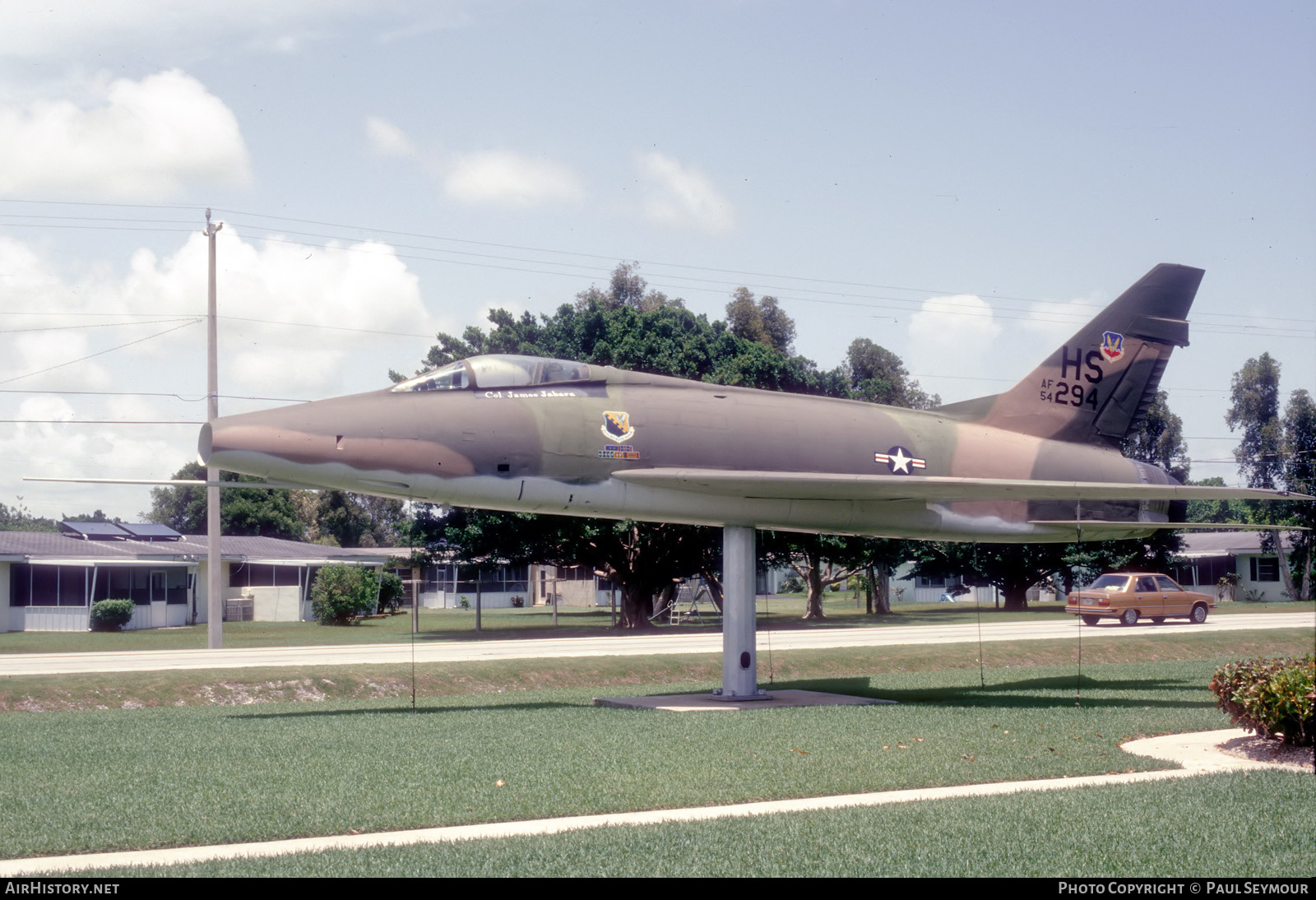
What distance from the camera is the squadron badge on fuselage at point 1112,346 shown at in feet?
68.9

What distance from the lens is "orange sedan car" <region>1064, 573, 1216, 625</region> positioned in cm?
3944

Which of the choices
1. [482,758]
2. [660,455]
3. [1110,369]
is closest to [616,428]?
[660,455]

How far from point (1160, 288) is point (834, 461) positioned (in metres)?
7.82

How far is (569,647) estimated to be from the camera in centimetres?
3206

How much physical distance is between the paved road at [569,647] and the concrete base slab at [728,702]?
7.21 m

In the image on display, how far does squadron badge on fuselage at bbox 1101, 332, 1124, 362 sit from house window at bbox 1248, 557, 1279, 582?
55996 millimetres

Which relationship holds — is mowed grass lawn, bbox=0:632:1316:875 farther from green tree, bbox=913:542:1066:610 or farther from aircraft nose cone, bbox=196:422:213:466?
green tree, bbox=913:542:1066:610

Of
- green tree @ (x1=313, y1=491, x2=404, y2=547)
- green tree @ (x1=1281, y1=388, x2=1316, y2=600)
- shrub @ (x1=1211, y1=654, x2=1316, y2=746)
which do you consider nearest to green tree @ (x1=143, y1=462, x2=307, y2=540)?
green tree @ (x1=313, y1=491, x2=404, y2=547)

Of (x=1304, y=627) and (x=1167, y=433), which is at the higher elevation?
(x=1167, y=433)

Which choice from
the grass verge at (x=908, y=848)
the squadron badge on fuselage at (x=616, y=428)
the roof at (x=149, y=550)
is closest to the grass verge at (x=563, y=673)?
the squadron badge on fuselage at (x=616, y=428)

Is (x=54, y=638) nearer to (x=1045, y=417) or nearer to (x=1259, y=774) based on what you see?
(x=1045, y=417)

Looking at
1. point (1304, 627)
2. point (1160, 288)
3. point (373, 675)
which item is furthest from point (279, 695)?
point (1304, 627)

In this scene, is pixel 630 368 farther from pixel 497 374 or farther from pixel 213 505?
pixel 497 374

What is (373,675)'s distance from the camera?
22391 mm
